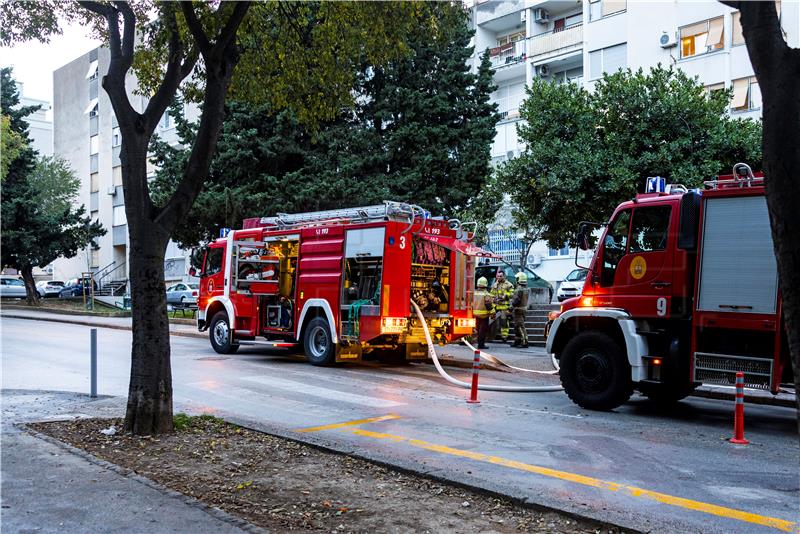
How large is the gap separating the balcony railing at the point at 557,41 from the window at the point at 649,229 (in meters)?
27.4

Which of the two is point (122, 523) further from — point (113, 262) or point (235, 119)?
point (113, 262)

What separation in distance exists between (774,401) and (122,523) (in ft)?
30.9

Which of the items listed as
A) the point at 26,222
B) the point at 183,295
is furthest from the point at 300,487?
the point at 26,222

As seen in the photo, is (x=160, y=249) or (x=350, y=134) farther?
(x=350, y=134)

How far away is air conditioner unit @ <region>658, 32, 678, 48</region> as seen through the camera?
3064 cm

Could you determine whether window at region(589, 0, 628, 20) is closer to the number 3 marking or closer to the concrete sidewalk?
the number 3 marking

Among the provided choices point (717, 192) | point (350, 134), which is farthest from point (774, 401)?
point (350, 134)

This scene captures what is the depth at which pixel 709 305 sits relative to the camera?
877cm

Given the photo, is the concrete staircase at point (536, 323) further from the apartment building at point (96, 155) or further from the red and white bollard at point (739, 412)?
the apartment building at point (96, 155)

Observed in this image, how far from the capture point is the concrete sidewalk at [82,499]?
15.3 ft

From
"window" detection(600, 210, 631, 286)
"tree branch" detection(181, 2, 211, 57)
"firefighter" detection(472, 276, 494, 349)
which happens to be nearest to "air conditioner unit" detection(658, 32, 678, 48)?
"firefighter" detection(472, 276, 494, 349)

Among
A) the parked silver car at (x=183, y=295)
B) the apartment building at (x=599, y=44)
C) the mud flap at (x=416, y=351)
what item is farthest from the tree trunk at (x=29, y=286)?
the mud flap at (x=416, y=351)

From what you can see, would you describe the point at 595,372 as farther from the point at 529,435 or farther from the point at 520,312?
the point at 520,312

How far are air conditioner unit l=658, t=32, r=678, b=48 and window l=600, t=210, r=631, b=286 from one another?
943 inches
